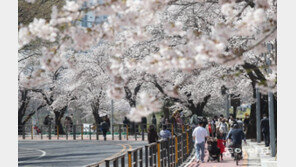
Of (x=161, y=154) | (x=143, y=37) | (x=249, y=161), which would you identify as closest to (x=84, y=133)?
(x=249, y=161)

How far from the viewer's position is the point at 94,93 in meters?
56.2

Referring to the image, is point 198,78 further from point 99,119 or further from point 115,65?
point 115,65

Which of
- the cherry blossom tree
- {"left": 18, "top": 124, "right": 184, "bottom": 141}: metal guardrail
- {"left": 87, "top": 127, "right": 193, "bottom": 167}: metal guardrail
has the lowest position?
{"left": 18, "top": 124, "right": 184, "bottom": 141}: metal guardrail

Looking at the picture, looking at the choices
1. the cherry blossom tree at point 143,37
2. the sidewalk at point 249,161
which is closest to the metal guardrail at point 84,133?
the sidewalk at point 249,161

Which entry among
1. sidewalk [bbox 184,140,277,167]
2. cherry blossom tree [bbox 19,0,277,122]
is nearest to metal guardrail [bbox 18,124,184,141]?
sidewalk [bbox 184,140,277,167]

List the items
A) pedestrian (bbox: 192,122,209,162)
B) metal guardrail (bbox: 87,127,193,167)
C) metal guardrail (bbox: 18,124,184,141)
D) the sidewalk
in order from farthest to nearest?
metal guardrail (bbox: 18,124,184,141)
pedestrian (bbox: 192,122,209,162)
the sidewalk
metal guardrail (bbox: 87,127,193,167)

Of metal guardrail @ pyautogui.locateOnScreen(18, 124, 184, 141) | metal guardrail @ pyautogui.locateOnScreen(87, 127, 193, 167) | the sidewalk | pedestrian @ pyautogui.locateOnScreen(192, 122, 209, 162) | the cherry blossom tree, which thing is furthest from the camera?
metal guardrail @ pyautogui.locateOnScreen(18, 124, 184, 141)

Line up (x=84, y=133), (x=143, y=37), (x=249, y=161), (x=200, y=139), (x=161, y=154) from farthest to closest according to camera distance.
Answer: (x=84, y=133) < (x=249, y=161) < (x=200, y=139) < (x=161, y=154) < (x=143, y=37)

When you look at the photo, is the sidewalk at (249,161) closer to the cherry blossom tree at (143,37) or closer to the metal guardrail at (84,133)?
the metal guardrail at (84,133)

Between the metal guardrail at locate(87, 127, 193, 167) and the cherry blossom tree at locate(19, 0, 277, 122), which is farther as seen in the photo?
the metal guardrail at locate(87, 127, 193, 167)

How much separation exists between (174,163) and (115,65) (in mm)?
11203

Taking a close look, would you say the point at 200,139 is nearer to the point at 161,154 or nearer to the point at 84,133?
the point at 161,154

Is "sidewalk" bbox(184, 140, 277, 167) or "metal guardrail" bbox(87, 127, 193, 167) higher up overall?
"metal guardrail" bbox(87, 127, 193, 167)

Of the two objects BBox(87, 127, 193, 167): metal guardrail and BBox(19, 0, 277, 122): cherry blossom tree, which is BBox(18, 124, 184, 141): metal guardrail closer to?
BBox(87, 127, 193, 167): metal guardrail
